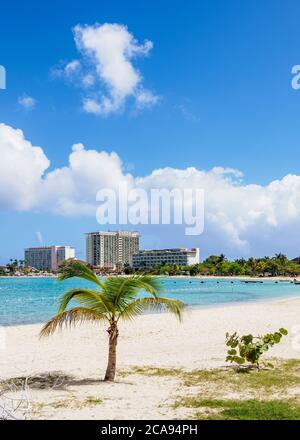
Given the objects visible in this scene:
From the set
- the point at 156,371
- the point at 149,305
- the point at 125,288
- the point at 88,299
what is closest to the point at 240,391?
the point at 149,305

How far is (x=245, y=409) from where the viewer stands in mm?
8102

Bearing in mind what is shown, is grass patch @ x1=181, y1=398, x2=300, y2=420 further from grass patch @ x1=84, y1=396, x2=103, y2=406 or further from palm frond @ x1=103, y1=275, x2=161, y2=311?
palm frond @ x1=103, y1=275, x2=161, y2=311

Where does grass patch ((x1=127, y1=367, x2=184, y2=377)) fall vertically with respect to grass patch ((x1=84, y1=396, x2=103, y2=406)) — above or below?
below

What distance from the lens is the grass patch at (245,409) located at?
7.62 meters

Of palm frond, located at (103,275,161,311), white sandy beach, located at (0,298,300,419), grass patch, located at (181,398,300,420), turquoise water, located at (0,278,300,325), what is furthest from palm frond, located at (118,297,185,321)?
grass patch, located at (181,398,300,420)

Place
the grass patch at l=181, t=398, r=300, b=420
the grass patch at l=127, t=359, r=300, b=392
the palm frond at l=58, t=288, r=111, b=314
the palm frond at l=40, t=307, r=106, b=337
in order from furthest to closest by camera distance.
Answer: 1. the palm frond at l=58, t=288, r=111, b=314
2. the palm frond at l=40, t=307, r=106, b=337
3. the grass patch at l=127, t=359, r=300, b=392
4. the grass patch at l=181, t=398, r=300, b=420

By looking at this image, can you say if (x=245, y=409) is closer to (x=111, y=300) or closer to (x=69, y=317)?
(x=111, y=300)

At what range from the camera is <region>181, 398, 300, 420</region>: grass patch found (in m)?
7.62

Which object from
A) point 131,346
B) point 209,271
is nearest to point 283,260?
point 209,271

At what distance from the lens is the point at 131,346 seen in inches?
664

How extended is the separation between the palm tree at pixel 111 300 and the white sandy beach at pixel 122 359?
0.92 meters

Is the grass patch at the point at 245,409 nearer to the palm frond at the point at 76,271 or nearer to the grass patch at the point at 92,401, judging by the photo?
the grass patch at the point at 92,401

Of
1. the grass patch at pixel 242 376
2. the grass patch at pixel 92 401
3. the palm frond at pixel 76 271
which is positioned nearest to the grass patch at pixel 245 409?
the grass patch at pixel 242 376
